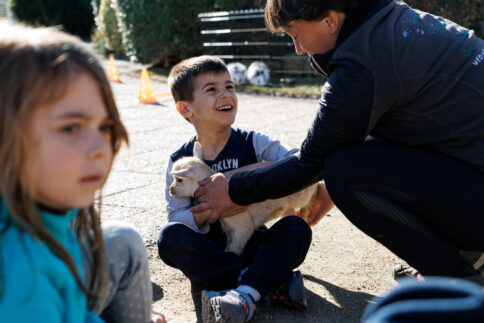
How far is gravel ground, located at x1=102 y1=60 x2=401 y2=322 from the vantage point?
2.50m

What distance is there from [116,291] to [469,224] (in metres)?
1.35

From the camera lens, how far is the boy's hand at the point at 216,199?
8.91ft

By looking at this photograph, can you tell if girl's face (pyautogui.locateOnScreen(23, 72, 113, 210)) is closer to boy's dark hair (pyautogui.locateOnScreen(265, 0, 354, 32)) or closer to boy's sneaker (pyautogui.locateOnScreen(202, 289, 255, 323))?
boy's sneaker (pyautogui.locateOnScreen(202, 289, 255, 323))

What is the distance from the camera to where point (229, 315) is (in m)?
2.22

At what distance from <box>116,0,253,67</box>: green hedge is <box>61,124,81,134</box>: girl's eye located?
10.9 m

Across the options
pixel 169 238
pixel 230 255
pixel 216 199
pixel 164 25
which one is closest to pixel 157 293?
pixel 169 238

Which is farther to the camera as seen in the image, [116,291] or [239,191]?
[239,191]

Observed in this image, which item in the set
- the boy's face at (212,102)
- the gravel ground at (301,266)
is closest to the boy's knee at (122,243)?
the gravel ground at (301,266)

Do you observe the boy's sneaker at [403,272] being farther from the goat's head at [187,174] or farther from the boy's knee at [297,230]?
the goat's head at [187,174]

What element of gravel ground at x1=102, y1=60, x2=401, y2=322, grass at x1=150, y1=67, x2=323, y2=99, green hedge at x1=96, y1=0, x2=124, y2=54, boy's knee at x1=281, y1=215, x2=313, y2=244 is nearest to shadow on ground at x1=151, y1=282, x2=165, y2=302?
gravel ground at x1=102, y1=60, x2=401, y2=322

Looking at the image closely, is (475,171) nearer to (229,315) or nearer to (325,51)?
(325,51)

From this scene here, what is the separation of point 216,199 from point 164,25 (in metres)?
9.93

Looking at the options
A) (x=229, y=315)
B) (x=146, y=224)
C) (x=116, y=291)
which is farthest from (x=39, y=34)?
(x=146, y=224)

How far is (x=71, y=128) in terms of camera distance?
1.42 m
